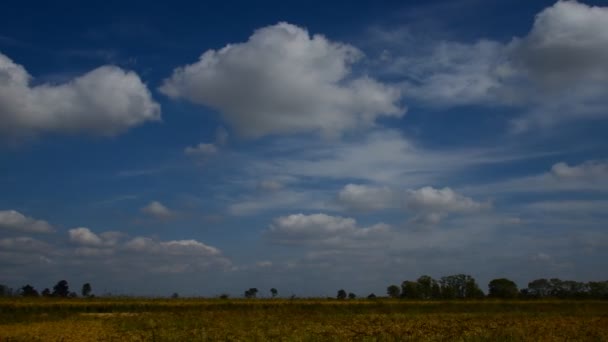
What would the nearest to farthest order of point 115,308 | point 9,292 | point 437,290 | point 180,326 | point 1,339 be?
point 1,339 → point 180,326 → point 115,308 → point 9,292 → point 437,290

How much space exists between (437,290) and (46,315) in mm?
86344

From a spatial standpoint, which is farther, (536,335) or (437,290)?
(437,290)

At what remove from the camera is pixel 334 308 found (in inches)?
2050

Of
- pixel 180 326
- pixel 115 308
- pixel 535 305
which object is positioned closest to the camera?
pixel 180 326

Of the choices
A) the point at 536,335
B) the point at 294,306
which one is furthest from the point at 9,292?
the point at 536,335

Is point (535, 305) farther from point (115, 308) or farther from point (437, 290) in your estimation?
point (437, 290)

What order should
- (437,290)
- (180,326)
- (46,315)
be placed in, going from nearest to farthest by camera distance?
(180,326), (46,315), (437,290)

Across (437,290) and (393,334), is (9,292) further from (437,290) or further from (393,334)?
(437,290)

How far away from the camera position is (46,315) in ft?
139

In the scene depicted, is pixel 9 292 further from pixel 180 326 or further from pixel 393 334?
pixel 393 334

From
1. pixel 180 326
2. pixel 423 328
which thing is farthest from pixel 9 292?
pixel 423 328

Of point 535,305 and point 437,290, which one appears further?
point 437,290

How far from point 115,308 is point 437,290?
257ft

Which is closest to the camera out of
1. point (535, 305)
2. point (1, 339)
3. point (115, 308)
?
point (1, 339)
